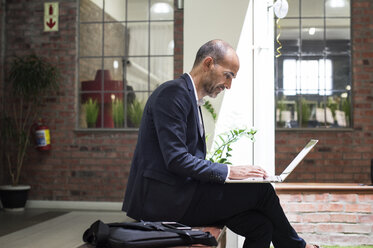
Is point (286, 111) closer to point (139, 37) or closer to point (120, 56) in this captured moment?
point (139, 37)

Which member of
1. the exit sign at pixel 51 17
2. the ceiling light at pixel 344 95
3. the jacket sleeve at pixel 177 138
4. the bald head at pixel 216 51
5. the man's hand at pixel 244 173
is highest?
the exit sign at pixel 51 17

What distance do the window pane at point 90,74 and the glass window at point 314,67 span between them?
2361 mm

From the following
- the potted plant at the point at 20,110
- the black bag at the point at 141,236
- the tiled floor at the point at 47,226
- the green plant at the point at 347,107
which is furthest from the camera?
the green plant at the point at 347,107

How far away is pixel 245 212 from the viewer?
1767 millimetres

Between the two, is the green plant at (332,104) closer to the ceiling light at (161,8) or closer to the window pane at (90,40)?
the ceiling light at (161,8)

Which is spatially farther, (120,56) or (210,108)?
(120,56)

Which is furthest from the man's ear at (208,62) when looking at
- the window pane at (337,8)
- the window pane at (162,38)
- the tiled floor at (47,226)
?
the window pane at (337,8)

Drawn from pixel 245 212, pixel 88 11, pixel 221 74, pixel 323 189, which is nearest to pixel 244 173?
pixel 245 212

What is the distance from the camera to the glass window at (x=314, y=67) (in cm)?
580

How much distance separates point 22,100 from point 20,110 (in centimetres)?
14

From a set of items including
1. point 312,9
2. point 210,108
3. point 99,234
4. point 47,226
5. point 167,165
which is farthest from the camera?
point 312,9

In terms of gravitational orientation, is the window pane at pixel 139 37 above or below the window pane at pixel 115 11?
below

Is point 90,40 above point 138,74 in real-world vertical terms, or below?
above

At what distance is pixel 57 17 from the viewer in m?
5.96
